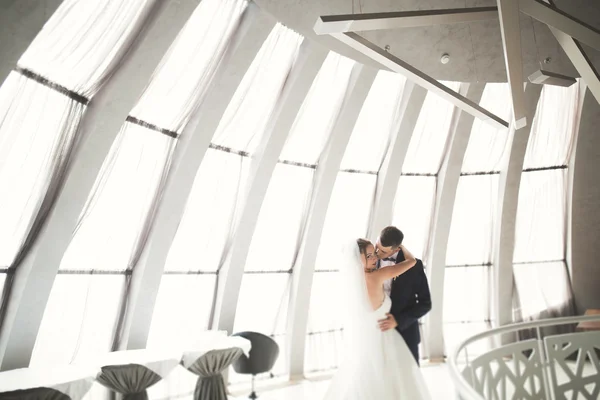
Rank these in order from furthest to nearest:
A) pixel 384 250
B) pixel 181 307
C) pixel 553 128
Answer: pixel 553 128 < pixel 181 307 < pixel 384 250

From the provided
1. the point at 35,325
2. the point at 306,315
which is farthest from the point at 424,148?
the point at 35,325

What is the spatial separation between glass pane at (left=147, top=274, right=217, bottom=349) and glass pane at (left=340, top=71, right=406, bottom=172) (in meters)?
4.94

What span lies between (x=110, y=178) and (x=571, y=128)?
12.5 meters

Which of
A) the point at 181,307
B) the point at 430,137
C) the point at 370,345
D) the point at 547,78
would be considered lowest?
the point at 370,345

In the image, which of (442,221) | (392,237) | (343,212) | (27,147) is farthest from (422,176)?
(27,147)

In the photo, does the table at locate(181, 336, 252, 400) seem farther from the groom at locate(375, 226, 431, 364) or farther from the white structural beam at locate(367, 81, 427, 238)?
the white structural beam at locate(367, 81, 427, 238)

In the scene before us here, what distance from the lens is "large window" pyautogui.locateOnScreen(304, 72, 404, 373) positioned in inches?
434

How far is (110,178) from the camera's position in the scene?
299 inches

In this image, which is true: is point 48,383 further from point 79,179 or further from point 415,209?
point 415,209

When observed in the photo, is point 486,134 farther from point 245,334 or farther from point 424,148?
point 245,334

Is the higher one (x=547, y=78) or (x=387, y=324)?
(x=547, y=78)

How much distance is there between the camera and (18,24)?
466 cm

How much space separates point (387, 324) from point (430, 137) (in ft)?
26.7

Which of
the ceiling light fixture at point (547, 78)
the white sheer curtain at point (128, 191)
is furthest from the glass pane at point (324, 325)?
the ceiling light fixture at point (547, 78)
